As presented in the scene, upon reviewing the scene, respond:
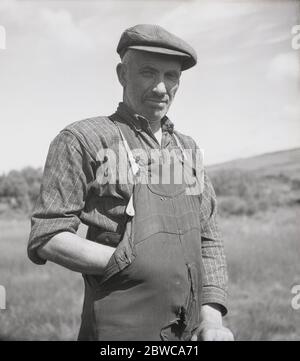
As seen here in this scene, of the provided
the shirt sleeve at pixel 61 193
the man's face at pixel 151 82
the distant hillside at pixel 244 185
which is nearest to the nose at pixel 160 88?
the man's face at pixel 151 82

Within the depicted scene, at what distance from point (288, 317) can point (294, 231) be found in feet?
2.78

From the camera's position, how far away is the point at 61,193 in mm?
1137

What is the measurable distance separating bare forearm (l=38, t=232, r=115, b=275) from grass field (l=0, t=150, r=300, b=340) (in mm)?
2305

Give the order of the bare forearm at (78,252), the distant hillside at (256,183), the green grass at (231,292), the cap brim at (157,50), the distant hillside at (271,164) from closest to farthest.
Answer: the bare forearm at (78,252)
the cap brim at (157,50)
the green grass at (231,292)
the distant hillside at (271,164)
the distant hillside at (256,183)

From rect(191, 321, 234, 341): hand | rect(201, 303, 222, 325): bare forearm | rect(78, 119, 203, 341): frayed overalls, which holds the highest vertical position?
rect(78, 119, 203, 341): frayed overalls

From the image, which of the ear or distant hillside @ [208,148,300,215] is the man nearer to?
the ear

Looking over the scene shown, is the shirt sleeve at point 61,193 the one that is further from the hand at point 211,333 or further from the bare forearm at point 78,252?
the hand at point 211,333

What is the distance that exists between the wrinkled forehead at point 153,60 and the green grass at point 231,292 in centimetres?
241

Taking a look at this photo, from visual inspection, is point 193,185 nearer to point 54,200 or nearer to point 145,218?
point 145,218

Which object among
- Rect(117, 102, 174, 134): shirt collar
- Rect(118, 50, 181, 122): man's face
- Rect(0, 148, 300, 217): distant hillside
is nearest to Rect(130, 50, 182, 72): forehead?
Rect(118, 50, 181, 122): man's face

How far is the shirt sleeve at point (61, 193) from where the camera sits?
1.13m

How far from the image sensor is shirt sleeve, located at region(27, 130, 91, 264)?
113cm

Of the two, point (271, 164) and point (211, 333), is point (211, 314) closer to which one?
point (211, 333)
